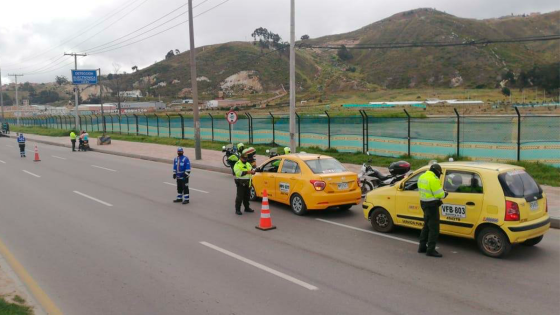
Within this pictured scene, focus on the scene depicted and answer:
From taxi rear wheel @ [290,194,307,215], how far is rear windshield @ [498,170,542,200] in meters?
4.54

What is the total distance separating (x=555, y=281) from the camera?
6.72 m

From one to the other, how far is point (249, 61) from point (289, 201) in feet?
425

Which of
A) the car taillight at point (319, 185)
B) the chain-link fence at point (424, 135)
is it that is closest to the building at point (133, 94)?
the chain-link fence at point (424, 135)

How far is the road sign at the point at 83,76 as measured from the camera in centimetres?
5012

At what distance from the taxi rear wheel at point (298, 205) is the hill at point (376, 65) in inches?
3894

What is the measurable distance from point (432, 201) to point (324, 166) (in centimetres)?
393

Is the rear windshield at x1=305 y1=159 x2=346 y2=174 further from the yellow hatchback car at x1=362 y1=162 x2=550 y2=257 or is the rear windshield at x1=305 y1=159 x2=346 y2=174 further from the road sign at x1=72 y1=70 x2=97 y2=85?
the road sign at x1=72 y1=70 x2=97 y2=85

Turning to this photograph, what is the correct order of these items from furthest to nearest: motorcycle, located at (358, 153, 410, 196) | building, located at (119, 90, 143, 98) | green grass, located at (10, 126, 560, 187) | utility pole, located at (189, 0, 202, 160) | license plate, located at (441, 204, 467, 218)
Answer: building, located at (119, 90, 143, 98) < utility pole, located at (189, 0, 202, 160) < green grass, located at (10, 126, 560, 187) < motorcycle, located at (358, 153, 410, 196) < license plate, located at (441, 204, 467, 218)

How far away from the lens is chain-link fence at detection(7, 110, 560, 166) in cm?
1688

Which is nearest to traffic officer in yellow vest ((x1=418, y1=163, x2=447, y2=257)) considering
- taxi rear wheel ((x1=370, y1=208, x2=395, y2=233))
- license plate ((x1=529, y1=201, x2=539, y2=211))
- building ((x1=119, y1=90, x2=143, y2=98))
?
license plate ((x1=529, y1=201, x2=539, y2=211))

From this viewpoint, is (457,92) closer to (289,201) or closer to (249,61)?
(249,61)

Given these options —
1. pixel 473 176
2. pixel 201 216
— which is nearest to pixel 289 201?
pixel 201 216

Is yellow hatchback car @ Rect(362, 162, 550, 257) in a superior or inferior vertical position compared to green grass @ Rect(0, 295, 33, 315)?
superior

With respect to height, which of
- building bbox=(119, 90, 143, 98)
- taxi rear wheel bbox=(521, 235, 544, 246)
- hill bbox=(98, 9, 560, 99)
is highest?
hill bbox=(98, 9, 560, 99)
